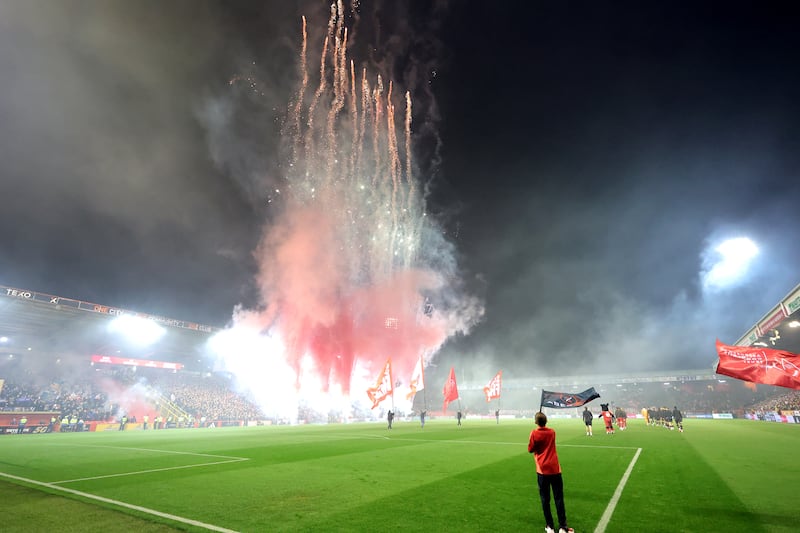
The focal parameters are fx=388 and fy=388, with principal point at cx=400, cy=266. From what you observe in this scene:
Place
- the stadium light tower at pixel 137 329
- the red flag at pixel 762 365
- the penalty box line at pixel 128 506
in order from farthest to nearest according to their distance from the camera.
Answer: the stadium light tower at pixel 137 329
the red flag at pixel 762 365
the penalty box line at pixel 128 506

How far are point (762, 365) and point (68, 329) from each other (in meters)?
75.0

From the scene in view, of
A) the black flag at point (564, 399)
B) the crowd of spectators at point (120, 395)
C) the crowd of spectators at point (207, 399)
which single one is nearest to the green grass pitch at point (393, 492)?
the black flag at point (564, 399)

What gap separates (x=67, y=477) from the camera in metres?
12.1

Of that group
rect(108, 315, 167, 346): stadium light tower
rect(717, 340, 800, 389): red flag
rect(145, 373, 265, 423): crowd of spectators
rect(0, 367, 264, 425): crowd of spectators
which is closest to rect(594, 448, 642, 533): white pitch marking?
rect(717, 340, 800, 389): red flag

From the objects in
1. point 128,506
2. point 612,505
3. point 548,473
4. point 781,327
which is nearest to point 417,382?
point 612,505

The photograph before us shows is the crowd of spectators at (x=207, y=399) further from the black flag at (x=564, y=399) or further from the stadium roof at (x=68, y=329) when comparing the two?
the black flag at (x=564, y=399)

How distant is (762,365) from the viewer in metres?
14.1

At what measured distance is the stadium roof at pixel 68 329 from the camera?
4772cm

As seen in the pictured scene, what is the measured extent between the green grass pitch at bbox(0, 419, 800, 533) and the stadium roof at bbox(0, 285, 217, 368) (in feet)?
139

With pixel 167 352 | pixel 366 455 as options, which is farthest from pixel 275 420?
pixel 366 455

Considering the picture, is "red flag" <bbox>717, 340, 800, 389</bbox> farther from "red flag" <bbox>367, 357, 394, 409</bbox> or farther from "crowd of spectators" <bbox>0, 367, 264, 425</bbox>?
"crowd of spectators" <bbox>0, 367, 264, 425</bbox>

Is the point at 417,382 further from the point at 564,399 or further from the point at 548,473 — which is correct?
the point at 548,473

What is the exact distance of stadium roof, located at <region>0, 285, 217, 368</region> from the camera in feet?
157

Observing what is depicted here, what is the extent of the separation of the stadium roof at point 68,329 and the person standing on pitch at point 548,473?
59.6 metres
